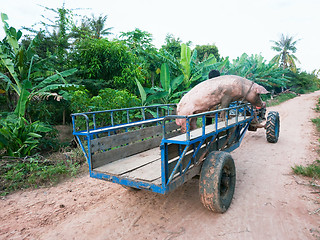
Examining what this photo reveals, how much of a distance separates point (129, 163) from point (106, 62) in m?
5.18

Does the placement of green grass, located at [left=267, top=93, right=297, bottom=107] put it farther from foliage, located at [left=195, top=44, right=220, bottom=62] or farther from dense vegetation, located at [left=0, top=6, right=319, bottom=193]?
dense vegetation, located at [left=0, top=6, right=319, bottom=193]

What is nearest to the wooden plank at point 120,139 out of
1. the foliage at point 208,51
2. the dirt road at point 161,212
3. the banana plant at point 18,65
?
the dirt road at point 161,212

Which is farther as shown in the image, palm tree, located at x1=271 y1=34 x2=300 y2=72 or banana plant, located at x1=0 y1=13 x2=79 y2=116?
palm tree, located at x1=271 y1=34 x2=300 y2=72

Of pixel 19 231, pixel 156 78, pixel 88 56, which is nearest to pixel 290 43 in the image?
pixel 156 78

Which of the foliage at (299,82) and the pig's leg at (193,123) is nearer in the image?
the pig's leg at (193,123)

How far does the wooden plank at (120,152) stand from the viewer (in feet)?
9.82

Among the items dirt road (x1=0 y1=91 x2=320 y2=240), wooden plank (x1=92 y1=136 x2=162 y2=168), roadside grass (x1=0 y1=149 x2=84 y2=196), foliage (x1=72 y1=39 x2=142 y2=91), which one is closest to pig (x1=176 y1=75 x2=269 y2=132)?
wooden plank (x1=92 y1=136 x2=162 y2=168)

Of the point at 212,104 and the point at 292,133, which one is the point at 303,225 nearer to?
the point at 212,104

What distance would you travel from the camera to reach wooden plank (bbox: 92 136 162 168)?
299 centimetres

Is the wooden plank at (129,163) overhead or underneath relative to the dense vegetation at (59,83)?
underneath

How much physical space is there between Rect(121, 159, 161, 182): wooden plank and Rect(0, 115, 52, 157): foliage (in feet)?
10.3

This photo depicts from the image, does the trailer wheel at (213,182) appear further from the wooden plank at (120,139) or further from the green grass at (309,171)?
the green grass at (309,171)

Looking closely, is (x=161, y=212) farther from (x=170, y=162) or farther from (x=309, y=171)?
(x=309, y=171)

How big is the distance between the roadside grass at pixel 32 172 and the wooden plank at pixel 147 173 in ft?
7.68
